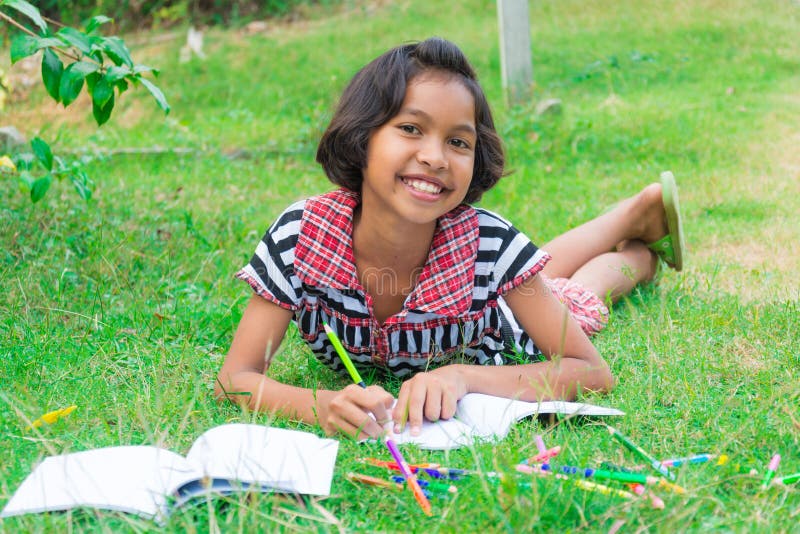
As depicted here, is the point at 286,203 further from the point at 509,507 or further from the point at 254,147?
the point at 509,507

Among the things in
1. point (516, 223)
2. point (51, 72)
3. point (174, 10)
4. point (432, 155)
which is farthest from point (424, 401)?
point (174, 10)

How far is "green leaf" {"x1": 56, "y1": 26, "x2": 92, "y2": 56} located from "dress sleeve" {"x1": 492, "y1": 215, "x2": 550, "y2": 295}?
4.28ft

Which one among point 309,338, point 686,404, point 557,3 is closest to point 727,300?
point 686,404

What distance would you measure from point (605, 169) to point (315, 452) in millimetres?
3559

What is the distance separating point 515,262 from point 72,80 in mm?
1354

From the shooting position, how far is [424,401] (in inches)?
80.7

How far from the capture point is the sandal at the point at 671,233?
10.3ft

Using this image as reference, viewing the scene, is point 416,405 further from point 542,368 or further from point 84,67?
point 84,67

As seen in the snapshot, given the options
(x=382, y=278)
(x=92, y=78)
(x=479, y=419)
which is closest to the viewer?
(x=479, y=419)

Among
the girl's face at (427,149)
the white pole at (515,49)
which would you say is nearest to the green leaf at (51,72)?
the girl's face at (427,149)

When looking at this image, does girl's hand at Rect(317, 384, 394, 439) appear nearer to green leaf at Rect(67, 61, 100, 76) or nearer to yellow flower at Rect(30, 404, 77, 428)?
yellow flower at Rect(30, 404, 77, 428)

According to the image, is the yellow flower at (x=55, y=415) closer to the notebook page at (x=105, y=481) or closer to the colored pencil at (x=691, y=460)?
the notebook page at (x=105, y=481)

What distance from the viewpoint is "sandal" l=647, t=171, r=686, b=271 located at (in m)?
3.15

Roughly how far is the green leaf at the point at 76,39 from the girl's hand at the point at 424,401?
139 cm
